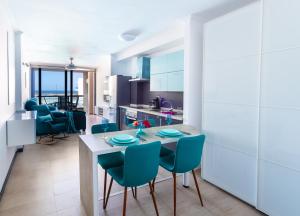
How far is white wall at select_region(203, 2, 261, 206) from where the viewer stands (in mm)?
2188

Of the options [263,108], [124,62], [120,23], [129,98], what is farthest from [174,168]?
[124,62]

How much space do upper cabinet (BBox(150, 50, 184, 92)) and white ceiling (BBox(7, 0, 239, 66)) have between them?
0.62m

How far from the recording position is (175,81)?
13.4 feet

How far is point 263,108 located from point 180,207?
4.72 feet

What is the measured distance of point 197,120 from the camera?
10.9 feet

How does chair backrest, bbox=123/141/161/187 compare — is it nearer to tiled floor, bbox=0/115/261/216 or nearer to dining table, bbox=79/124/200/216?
dining table, bbox=79/124/200/216

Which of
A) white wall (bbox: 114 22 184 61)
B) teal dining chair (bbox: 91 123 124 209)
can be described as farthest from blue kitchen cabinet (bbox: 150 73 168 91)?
teal dining chair (bbox: 91 123 124 209)

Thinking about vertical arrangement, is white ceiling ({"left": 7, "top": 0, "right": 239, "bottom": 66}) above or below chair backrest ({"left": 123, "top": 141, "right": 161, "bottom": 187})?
above

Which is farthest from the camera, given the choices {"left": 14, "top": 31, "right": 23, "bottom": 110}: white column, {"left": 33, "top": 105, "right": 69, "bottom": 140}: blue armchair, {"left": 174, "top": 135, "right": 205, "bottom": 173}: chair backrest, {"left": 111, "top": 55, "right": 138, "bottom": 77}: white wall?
{"left": 111, "top": 55, "right": 138, "bottom": 77}: white wall

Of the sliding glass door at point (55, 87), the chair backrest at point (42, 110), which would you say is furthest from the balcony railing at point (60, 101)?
the chair backrest at point (42, 110)

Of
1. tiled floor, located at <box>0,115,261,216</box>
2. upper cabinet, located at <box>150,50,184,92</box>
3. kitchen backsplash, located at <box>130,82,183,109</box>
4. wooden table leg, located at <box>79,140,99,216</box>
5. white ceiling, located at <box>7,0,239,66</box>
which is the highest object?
white ceiling, located at <box>7,0,239,66</box>

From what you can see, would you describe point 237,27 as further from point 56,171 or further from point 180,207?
point 56,171

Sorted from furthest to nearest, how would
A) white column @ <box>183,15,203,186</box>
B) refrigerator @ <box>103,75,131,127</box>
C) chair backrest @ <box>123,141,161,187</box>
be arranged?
refrigerator @ <box>103,75,131,127</box> → white column @ <box>183,15,203,186</box> → chair backrest @ <box>123,141,161,187</box>

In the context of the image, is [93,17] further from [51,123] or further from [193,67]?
[51,123]
